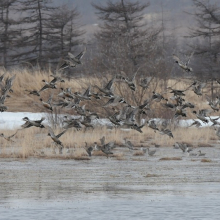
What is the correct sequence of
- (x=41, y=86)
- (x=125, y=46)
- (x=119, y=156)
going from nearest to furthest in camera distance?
(x=119, y=156) → (x=125, y=46) → (x=41, y=86)

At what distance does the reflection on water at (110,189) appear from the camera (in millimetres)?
12607

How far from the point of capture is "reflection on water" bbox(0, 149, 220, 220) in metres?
12.6

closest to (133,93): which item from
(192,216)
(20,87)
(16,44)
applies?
(20,87)

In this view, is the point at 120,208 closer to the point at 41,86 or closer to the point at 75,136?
the point at 75,136

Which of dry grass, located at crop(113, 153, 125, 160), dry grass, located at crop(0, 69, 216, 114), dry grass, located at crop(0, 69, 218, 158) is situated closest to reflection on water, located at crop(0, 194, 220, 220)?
dry grass, located at crop(113, 153, 125, 160)

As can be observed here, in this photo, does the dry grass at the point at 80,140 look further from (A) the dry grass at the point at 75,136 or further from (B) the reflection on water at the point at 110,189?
(B) the reflection on water at the point at 110,189

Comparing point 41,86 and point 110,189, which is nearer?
point 110,189

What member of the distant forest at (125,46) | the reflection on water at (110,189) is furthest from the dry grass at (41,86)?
the reflection on water at (110,189)

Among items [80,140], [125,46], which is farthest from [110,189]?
[125,46]

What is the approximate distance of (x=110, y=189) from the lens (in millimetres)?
15242

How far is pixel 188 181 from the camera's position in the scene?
16.4 metres

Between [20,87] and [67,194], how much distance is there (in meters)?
24.1

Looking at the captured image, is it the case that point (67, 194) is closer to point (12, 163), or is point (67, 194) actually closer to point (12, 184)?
point (12, 184)

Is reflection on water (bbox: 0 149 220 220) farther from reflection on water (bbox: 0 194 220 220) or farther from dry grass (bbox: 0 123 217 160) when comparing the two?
dry grass (bbox: 0 123 217 160)
